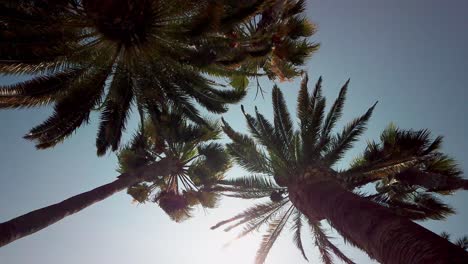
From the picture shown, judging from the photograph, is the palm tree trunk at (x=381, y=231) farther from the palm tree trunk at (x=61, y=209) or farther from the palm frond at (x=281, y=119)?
the palm tree trunk at (x=61, y=209)

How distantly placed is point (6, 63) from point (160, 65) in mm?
3946

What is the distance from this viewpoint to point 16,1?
9.03 m

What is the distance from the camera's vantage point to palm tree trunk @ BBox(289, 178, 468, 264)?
12.5ft

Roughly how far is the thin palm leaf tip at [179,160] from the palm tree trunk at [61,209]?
4.31 feet

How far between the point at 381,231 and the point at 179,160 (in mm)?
8428

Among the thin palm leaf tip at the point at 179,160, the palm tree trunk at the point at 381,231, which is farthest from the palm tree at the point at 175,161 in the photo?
the palm tree trunk at the point at 381,231

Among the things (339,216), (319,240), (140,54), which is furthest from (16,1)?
(319,240)

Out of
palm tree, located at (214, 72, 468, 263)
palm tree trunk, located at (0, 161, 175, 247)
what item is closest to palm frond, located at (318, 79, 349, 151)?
palm tree, located at (214, 72, 468, 263)

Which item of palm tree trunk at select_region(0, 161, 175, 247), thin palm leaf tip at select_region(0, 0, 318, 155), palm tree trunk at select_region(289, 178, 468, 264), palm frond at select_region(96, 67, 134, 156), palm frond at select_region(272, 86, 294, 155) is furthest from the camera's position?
palm frond at select_region(272, 86, 294, 155)

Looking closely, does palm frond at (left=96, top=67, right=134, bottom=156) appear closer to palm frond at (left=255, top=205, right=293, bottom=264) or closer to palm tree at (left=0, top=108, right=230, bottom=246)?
palm tree at (left=0, top=108, right=230, bottom=246)

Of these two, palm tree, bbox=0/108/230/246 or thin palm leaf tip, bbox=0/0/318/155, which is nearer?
thin palm leaf tip, bbox=0/0/318/155

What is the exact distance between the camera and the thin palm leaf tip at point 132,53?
916cm

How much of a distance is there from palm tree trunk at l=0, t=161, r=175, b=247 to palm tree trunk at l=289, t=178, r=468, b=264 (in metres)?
4.95

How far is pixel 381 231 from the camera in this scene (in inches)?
192
